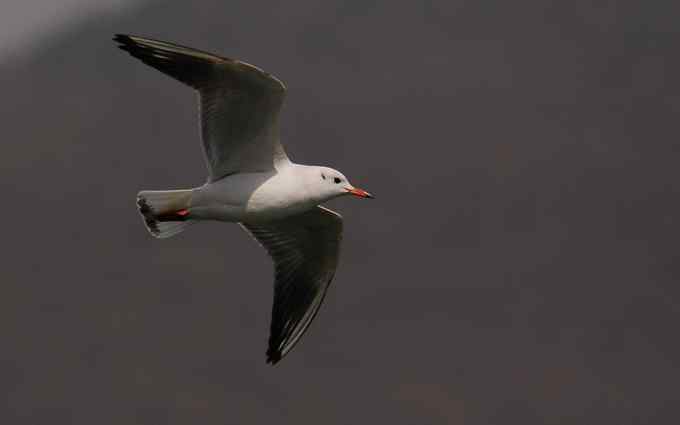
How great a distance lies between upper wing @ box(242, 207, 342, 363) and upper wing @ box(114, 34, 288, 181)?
97 cm

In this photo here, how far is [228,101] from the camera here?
8.07m

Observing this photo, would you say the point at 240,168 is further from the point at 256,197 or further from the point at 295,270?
the point at 295,270

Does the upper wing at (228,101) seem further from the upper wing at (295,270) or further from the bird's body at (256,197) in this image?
the upper wing at (295,270)

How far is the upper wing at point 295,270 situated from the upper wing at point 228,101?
3.19ft

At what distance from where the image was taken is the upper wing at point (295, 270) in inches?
368

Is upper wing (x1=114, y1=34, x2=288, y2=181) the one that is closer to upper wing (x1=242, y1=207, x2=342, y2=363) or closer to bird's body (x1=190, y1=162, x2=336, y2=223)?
bird's body (x1=190, y1=162, x2=336, y2=223)

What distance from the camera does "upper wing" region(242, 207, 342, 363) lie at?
936cm

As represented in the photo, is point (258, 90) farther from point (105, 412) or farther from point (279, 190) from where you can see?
point (105, 412)

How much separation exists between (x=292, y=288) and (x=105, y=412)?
30.8 metres

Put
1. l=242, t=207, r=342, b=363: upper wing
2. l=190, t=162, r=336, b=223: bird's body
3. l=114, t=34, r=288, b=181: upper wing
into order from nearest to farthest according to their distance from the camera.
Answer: l=114, t=34, r=288, b=181: upper wing, l=190, t=162, r=336, b=223: bird's body, l=242, t=207, r=342, b=363: upper wing

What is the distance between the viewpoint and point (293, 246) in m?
9.52

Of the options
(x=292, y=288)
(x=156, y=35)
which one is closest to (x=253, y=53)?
(x=156, y=35)

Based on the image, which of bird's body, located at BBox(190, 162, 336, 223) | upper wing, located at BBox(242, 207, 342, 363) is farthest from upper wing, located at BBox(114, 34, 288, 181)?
upper wing, located at BBox(242, 207, 342, 363)

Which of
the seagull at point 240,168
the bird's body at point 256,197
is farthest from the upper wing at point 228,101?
the bird's body at point 256,197
